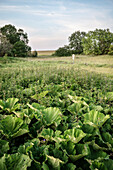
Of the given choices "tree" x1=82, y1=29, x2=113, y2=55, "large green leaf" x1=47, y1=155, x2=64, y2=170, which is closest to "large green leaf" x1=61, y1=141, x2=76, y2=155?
"large green leaf" x1=47, y1=155, x2=64, y2=170

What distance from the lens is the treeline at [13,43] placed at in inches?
870

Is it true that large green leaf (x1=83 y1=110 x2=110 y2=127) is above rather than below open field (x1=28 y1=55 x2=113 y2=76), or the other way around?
below

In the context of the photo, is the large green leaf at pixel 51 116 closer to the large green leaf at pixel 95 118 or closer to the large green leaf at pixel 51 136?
the large green leaf at pixel 51 136

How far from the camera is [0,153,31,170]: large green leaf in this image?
4.95 feet

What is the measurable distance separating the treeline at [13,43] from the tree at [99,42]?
11.6m

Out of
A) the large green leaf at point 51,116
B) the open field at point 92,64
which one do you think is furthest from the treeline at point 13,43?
the large green leaf at point 51,116

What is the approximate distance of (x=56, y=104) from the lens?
335 centimetres

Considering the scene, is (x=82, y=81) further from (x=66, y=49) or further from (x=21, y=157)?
(x=66, y=49)

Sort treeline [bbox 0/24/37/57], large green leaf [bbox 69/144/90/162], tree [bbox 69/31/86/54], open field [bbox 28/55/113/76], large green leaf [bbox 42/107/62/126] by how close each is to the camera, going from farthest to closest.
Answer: tree [bbox 69/31/86/54] → treeline [bbox 0/24/37/57] → open field [bbox 28/55/113/76] → large green leaf [bbox 42/107/62/126] → large green leaf [bbox 69/144/90/162]

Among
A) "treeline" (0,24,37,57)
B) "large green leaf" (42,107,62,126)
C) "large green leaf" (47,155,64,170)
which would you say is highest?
"treeline" (0,24,37,57)

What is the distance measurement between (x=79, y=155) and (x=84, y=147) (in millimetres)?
133

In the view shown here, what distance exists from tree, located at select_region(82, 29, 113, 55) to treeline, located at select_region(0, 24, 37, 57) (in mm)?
11563

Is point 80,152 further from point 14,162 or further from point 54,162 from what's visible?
point 14,162

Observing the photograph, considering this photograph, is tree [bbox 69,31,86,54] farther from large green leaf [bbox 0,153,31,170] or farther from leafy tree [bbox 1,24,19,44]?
large green leaf [bbox 0,153,31,170]
